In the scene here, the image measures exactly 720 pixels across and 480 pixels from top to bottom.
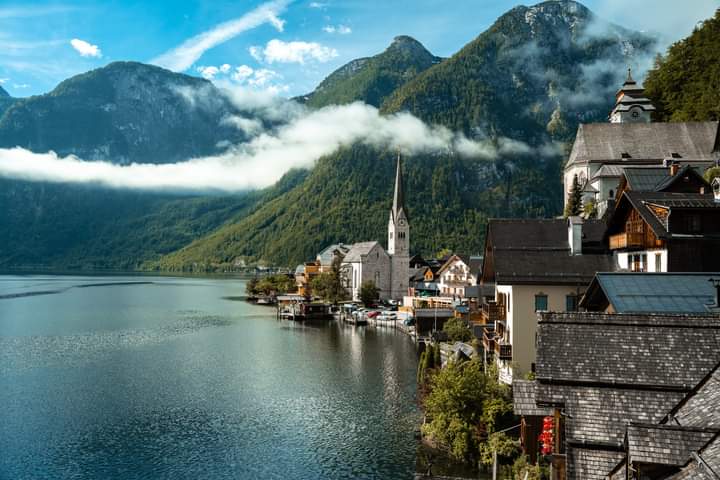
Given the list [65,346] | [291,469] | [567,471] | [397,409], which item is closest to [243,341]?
[65,346]

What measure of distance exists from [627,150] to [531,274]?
186 ft

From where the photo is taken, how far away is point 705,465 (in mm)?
9625

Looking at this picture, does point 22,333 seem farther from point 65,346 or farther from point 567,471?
point 567,471

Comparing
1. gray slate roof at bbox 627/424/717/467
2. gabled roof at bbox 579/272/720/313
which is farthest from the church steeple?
gray slate roof at bbox 627/424/717/467

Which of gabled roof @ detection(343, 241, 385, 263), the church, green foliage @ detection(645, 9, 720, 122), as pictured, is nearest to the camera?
green foliage @ detection(645, 9, 720, 122)

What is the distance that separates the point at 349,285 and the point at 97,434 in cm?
10744

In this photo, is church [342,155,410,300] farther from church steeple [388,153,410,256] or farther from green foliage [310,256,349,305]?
green foliage [310,256,349,305]

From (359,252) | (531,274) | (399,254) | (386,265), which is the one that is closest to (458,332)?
(531,274)

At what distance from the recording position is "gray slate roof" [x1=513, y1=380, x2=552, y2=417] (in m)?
24.8

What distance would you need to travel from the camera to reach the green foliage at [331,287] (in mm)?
132875

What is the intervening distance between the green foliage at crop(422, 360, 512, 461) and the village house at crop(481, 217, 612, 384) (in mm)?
2355

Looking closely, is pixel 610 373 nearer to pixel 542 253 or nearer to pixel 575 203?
pixel 542 253

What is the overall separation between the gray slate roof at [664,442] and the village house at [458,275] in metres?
88.2

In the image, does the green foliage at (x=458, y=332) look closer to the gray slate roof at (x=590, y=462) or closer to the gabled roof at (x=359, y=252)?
the gray slate roof at (x=590, y=462)
